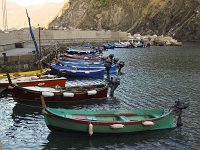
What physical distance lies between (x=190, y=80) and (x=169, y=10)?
122 meters

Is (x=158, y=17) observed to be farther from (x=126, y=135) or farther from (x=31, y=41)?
(x=126, y=135)

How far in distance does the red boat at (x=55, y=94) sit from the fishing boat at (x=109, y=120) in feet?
27.6

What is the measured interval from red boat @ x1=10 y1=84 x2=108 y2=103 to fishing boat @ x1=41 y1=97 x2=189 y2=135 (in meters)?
8.42

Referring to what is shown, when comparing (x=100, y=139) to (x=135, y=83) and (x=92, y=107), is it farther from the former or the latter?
(x=135, y=83)

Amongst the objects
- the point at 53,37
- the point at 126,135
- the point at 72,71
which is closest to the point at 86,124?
the point at 126,135

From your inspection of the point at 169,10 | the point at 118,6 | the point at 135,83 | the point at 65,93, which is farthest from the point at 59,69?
the point at 118,6

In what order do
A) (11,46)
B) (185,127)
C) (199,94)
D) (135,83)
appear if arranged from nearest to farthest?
(185,127) < (199,94) < (135,83) < (11,46)

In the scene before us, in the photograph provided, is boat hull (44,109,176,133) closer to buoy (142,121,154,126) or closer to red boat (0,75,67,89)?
buoy (142,121,154,126)

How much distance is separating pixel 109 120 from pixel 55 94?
32.5ft

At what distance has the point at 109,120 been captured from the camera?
28172 millimetres

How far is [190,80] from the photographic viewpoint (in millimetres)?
52125

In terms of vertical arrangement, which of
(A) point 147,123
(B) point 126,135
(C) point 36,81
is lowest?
(B) point 126,135

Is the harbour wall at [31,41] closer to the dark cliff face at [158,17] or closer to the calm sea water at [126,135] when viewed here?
the calm sea water at [126,135]

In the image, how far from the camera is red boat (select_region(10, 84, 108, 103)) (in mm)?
36219
